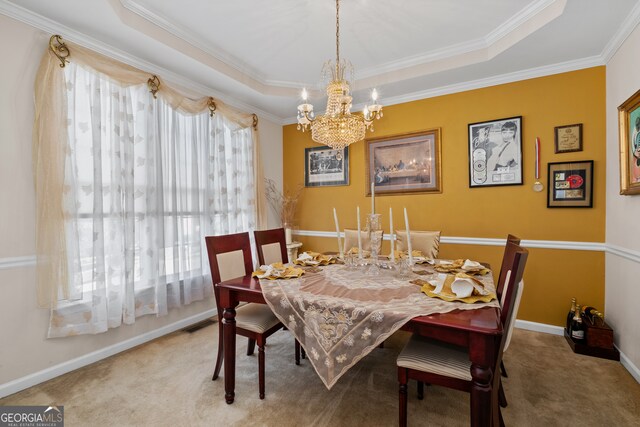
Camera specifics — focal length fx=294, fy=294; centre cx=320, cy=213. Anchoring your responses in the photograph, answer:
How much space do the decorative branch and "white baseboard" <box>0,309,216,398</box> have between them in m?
1.85

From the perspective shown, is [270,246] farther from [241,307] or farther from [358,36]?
[358,36]

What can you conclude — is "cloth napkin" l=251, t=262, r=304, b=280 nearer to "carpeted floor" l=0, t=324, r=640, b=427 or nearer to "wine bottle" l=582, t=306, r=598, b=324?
"carpeted floor" l=0, t=324, r=640, b=427

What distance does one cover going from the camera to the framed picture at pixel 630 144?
2152 mm

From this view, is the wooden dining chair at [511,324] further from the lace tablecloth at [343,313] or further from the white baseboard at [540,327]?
the white baseboard at [540,327]

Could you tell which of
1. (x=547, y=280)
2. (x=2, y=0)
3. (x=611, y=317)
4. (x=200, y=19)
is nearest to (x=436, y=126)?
(x=547, y=280)

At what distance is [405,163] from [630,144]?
2000 millimetres

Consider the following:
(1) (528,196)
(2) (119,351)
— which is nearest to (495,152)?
(1) (528,196)

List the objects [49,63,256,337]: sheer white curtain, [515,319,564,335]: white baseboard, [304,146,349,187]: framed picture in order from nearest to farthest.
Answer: [49,63,256,337]: sheer white curtain
[515,319,564,335]: white baseboard
[304,146,349,187]: framed picture

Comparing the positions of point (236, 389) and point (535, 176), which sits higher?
point (535, 176)

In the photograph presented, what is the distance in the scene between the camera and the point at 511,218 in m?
3.19

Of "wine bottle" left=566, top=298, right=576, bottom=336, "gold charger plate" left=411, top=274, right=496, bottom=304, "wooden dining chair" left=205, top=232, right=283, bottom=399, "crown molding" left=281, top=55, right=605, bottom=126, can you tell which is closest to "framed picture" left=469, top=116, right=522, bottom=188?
"crown molding" left=281, top=55, right=605, bottom=126

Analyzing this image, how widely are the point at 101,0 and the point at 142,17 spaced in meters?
0.38

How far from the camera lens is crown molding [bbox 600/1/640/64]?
7.05 feet

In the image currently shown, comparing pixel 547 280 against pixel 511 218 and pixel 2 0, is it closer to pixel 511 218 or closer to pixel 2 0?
pixel 511 218
